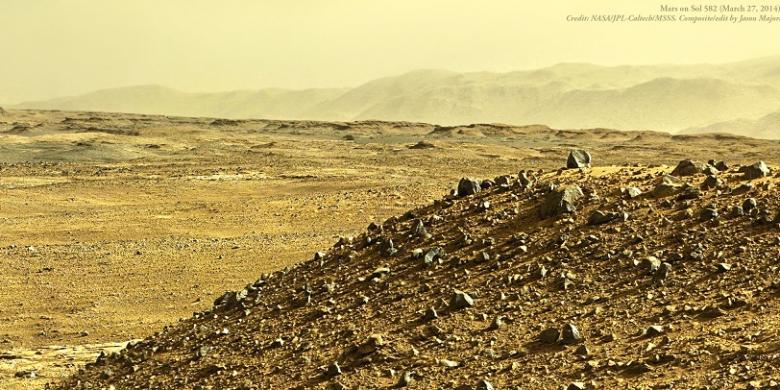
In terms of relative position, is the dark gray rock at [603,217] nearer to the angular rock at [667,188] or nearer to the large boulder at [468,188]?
the angular rock at [667,188]

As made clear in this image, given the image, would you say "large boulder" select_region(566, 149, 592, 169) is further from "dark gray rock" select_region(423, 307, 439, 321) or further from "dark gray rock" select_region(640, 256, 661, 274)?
"dark gray rock" select_region(423, 307, 439, 321)

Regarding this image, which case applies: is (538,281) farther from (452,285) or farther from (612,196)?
(612,196)

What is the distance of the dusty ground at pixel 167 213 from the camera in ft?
53.8

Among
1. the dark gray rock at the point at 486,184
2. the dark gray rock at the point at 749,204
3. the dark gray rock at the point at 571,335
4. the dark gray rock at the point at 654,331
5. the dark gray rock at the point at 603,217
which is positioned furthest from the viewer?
the dark gray rock at the point at 486,184

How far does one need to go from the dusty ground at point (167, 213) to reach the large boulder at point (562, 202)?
275 inches

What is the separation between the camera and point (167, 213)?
29703 mm

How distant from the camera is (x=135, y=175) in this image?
4584 cm

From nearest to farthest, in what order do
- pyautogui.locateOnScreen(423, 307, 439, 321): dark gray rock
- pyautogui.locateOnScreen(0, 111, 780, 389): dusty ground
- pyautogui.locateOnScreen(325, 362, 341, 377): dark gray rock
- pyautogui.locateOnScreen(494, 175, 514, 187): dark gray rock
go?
pyautogui.locateOnScreen(325, 362, 341, 377): dark gray rock
pyautogui.locateOnScreen(423, 307, 439, 321): dark gray rock
pyautogui.locateOnScreen(494, 175, 514, 187): dark gray rock
pyautogui.locateOnScreen(0, 111, 780, 389): dusty ground

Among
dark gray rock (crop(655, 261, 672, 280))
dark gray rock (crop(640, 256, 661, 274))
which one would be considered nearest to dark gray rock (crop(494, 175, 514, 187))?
dark gray rock (crop(640, 256, 661, 274))

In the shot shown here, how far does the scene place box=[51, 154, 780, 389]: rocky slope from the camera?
7.07 metres

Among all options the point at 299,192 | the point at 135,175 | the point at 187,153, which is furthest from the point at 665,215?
the point at 187,153

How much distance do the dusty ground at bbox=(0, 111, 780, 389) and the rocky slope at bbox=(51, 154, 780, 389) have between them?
4027mm

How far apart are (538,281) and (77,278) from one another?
1376cm

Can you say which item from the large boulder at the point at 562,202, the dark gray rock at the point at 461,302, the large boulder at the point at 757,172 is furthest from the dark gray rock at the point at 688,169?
the dark gray rock at the point at 461,302
